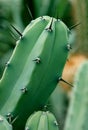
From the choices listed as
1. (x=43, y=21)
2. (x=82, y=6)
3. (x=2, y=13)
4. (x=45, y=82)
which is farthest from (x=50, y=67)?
(x=2, y=13)

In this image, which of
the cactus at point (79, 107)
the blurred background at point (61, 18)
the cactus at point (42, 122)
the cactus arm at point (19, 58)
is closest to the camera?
the cactus at point (42, 122)

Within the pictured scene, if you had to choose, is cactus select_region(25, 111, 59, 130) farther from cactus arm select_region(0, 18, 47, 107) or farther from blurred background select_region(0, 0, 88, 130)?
blurred background select_region(0, 0, 88, 130)

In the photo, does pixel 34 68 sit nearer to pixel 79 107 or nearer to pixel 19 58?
pixel 19 58

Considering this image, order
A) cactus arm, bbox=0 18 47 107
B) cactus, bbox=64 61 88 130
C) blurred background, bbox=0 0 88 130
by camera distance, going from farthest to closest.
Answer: blurred background, bbox=0 0 88 130
cactus arm, bbox=0 18 47 107
cactus, bbox=64 61 88 130

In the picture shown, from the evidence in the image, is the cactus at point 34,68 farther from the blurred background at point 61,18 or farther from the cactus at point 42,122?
the blurred background at point 61,18

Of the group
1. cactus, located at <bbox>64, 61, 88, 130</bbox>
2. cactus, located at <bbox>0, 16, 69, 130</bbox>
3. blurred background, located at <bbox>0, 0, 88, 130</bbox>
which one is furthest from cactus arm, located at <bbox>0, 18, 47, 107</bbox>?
blurred background, located at <bbox>0, 0, 88, 130</bbox>

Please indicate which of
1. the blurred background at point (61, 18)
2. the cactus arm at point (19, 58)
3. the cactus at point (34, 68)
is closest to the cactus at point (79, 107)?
the cactus at point (34, 68)
